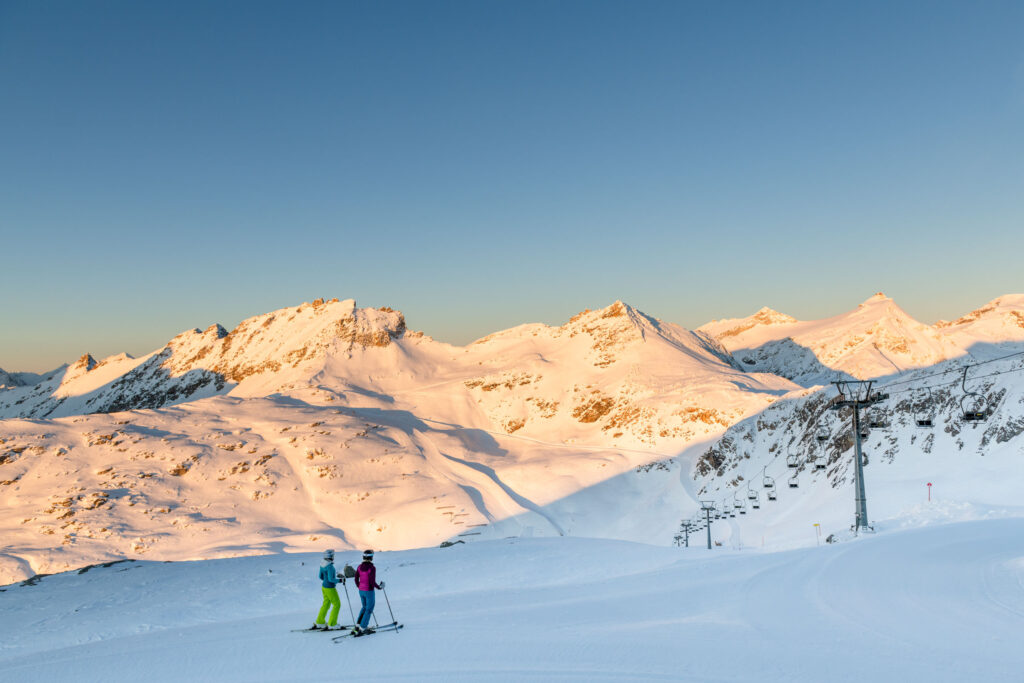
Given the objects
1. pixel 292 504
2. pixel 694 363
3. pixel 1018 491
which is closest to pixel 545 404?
pixel 694 363

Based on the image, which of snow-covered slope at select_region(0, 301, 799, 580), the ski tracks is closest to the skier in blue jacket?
snow-covered slope at select_region(0, 301, 799, 580)

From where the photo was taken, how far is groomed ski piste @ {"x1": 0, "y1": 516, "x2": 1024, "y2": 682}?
1120 cm

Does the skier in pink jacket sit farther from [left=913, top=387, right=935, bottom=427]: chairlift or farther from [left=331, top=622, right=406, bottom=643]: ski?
[left=913, top=387, right=935, bottom=427]: chairlift

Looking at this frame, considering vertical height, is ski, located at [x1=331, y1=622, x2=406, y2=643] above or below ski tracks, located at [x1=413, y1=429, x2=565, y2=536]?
above

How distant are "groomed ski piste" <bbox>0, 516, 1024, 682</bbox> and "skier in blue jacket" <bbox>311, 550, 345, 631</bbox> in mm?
445

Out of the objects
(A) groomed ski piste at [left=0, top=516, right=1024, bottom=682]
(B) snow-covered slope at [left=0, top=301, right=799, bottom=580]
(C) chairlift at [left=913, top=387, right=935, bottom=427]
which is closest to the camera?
(A) groomed ski piste at [left=0, top=516, right=1024, bottom=682]

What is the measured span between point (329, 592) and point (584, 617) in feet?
19.1

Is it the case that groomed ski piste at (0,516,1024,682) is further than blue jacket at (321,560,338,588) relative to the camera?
No

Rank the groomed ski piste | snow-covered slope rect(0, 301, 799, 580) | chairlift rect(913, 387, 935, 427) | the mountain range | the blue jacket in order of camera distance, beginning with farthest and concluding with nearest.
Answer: snow-covered slope rect(0, 301, 799, 580) < the mountain range < chairlift rect(913, 387, 935, 427) < the blue jacket < the groomed ski piste

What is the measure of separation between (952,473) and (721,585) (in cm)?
4427

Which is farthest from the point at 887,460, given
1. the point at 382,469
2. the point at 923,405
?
the point at 382,469

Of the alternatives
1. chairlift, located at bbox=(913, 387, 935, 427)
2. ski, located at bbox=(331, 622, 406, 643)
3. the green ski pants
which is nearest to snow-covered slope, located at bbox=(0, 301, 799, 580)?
chairlift, located at bbox=(913, 387, 935, 427)

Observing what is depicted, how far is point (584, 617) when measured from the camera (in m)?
15.1

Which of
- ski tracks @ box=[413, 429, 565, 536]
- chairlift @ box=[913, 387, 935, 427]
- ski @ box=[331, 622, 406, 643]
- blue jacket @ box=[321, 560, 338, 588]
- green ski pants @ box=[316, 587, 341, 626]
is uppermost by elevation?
chairlift @ box=[913, 387, 935, 427]
